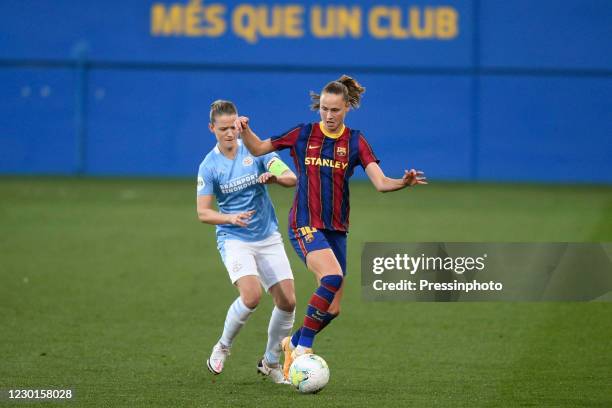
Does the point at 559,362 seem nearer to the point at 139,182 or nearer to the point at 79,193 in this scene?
the point at 79,193

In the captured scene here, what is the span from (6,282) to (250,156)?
553 cm

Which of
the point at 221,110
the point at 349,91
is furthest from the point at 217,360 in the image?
the point at 349,91

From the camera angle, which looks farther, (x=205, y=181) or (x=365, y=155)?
(x=205, y=181)

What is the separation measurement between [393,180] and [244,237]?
122cm

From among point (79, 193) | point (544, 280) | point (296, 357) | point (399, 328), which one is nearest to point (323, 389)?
point (296, 357)

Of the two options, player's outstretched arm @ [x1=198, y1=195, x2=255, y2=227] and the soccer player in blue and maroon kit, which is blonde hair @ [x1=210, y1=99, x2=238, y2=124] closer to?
the soccer player in blue and maroon kit

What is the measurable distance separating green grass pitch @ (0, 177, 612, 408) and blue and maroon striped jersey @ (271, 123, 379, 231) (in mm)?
1159

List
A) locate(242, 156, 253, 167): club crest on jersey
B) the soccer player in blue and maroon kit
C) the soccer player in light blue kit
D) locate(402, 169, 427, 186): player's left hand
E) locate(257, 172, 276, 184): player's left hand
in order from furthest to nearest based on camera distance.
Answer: locate(242, 156, 253, 167): club crest on jersey < the soccer player in light blue kit < the soccer player in blue and maroon kit < locate(257, 172, 276, 184): player's left hand < locate(402, 169, 427, 186): player's left hand

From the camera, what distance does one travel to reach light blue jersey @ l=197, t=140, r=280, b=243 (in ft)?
27.6

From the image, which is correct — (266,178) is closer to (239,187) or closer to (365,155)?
(239,187)

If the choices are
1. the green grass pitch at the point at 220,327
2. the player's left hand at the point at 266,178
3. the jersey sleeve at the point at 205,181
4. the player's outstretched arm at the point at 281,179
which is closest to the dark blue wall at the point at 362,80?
the green grass pitch at the point at 220,327

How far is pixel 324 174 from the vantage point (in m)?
8.21

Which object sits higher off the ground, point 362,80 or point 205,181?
point 362,80

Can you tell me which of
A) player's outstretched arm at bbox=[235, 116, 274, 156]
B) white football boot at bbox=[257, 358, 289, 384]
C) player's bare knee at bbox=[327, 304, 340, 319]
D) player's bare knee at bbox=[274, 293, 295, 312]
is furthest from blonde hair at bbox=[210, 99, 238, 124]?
white football boot at bbox=[257, 358, 289, 384]
